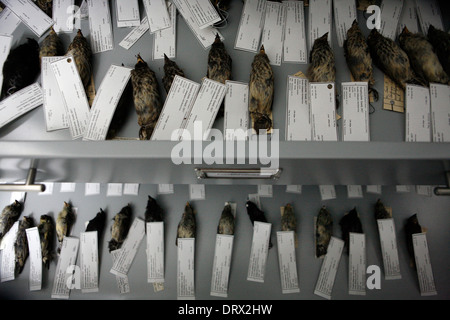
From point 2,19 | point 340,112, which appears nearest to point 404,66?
point 340,112

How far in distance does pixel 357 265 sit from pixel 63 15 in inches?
69.6

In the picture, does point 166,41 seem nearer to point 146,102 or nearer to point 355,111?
point 146,102

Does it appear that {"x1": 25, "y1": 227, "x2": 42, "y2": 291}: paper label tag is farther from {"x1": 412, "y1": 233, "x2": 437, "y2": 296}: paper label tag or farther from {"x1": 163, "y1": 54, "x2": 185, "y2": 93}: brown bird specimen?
{"x1": 412, "y1": 233, "x2": 437, "y2": 296}: paper label tag

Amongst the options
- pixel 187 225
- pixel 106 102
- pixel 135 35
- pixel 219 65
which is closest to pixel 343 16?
pixel 219 65

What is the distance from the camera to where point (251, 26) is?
1057mm

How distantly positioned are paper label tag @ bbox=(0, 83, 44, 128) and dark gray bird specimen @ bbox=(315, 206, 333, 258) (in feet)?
4.31

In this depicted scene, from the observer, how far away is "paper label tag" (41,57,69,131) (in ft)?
3.13

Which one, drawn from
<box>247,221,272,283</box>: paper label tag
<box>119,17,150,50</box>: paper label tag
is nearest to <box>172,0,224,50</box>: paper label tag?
<box>119,17,150,50</box>: paper label tag

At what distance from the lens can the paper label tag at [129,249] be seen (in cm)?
117

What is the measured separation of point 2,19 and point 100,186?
88 cm

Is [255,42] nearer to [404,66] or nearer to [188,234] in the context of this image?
Result: [404,66]

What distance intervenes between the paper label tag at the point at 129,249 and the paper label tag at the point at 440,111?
1.27 meters

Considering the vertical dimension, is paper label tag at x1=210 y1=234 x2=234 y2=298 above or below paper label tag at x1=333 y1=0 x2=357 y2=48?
below

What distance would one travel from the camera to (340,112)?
922mm
